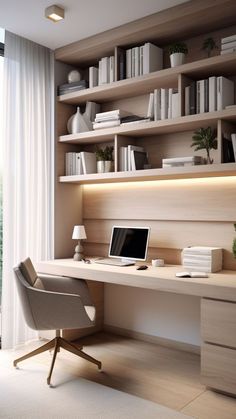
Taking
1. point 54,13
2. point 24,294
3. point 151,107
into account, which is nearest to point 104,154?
point 151,107

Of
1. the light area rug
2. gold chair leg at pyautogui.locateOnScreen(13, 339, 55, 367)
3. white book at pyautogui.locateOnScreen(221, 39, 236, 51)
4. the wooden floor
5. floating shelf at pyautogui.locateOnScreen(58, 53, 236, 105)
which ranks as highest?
white book at pyautogui.locateOnScreen(221, 39, 236, 51)

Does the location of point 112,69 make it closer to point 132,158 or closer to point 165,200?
point 132,158

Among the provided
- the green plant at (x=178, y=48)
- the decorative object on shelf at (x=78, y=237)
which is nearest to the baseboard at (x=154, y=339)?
the decorative object on shelf at (x=78, y=237)

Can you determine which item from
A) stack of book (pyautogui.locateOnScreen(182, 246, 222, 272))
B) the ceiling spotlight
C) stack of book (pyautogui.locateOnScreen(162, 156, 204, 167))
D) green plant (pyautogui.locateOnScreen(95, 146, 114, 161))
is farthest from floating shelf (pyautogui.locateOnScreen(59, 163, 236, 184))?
the ceiling spotlight

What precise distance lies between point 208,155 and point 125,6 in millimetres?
1334

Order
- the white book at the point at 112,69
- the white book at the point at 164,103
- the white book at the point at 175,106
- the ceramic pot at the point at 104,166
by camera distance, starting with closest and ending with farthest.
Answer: the white book at the point at 175,106 < the white book at the point at 164,103 < the white book at the point at 112,69 < the ceramic pot at the point at 104,166

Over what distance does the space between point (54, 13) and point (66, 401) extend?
2.84 meters

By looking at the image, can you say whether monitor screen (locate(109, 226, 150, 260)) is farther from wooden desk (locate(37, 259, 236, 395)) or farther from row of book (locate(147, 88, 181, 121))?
row of book (locate(147, 88, 181, 121))

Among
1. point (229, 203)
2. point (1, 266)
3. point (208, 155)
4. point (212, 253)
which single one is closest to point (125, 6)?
point (208, 155)

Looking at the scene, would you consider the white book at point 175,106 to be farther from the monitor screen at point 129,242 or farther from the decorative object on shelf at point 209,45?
the monitor screen at point 129,242

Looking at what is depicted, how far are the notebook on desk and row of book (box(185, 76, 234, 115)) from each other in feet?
3.66

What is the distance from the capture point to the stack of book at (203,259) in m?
3.03

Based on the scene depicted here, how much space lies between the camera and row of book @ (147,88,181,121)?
3166mm

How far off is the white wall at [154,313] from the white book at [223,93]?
1.64 metres
